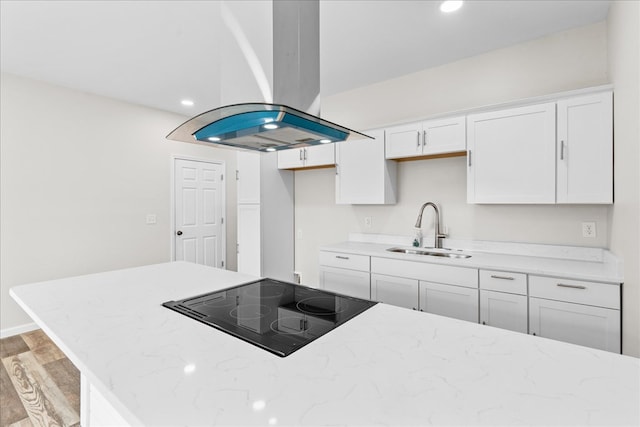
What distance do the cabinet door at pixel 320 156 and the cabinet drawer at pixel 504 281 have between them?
1839 mm

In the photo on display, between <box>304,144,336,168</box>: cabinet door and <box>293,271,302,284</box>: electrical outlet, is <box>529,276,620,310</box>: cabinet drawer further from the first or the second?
<box>293,271,302,284</box>: electrical outlet

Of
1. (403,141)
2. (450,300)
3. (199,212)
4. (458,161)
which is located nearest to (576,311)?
(450,300)

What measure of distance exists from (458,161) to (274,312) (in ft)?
7.59

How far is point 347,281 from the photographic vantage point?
9.80 feet

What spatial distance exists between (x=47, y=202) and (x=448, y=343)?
4110 millimetres

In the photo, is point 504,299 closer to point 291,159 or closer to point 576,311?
point 576,311

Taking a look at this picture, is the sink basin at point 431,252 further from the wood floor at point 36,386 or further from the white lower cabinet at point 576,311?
the wood floor at point 36,386

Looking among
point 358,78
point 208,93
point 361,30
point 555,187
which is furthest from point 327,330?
point 208,93

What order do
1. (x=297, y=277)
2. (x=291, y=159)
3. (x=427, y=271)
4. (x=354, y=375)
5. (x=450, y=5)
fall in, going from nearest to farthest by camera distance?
(x=354, y=375), (x=450, y=5), (x=427, y=271), (x=291, y=159), (x=297, y=277)

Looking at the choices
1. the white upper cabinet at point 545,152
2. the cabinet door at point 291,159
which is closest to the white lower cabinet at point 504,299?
the white upper cabinet at point 545,152

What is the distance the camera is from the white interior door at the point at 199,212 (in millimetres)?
4590

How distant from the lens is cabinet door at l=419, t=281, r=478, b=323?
90.0 inches

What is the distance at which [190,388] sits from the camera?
79 cm

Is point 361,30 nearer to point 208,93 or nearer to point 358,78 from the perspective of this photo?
point 358,78
